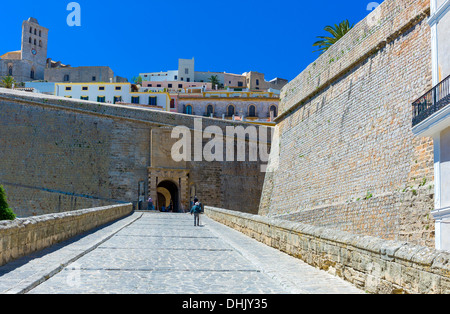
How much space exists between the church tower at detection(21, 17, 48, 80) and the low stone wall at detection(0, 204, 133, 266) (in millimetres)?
65847

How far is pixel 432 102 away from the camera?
9906mm

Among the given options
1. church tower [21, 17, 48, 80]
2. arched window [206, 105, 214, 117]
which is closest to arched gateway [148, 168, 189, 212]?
arched window [206, 105, 214, 117]

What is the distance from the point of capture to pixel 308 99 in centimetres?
1958

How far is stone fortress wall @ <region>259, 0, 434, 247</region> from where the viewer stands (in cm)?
1082

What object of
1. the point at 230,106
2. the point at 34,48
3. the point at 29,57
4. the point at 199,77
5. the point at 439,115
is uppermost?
the point at 34,48

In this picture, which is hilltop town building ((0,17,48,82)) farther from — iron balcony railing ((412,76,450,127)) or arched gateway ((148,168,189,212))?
iron balcony railing ((412,76,450,127))

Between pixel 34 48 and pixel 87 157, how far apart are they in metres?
54.5

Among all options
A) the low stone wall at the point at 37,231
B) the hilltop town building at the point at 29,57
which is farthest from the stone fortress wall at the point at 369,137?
the hilltop town building at the point at 29,57

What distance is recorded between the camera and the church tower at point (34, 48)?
71938 millimetres

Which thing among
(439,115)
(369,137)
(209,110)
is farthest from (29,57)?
(439,115)

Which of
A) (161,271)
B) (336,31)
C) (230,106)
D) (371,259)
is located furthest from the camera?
(230,106)

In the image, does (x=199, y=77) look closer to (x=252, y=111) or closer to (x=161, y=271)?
(x=252, y=111)

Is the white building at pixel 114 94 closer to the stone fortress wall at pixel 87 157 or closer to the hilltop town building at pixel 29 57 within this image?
the stone fortress wall at pixel 87 157

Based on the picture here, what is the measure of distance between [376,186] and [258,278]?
7.29 metres
